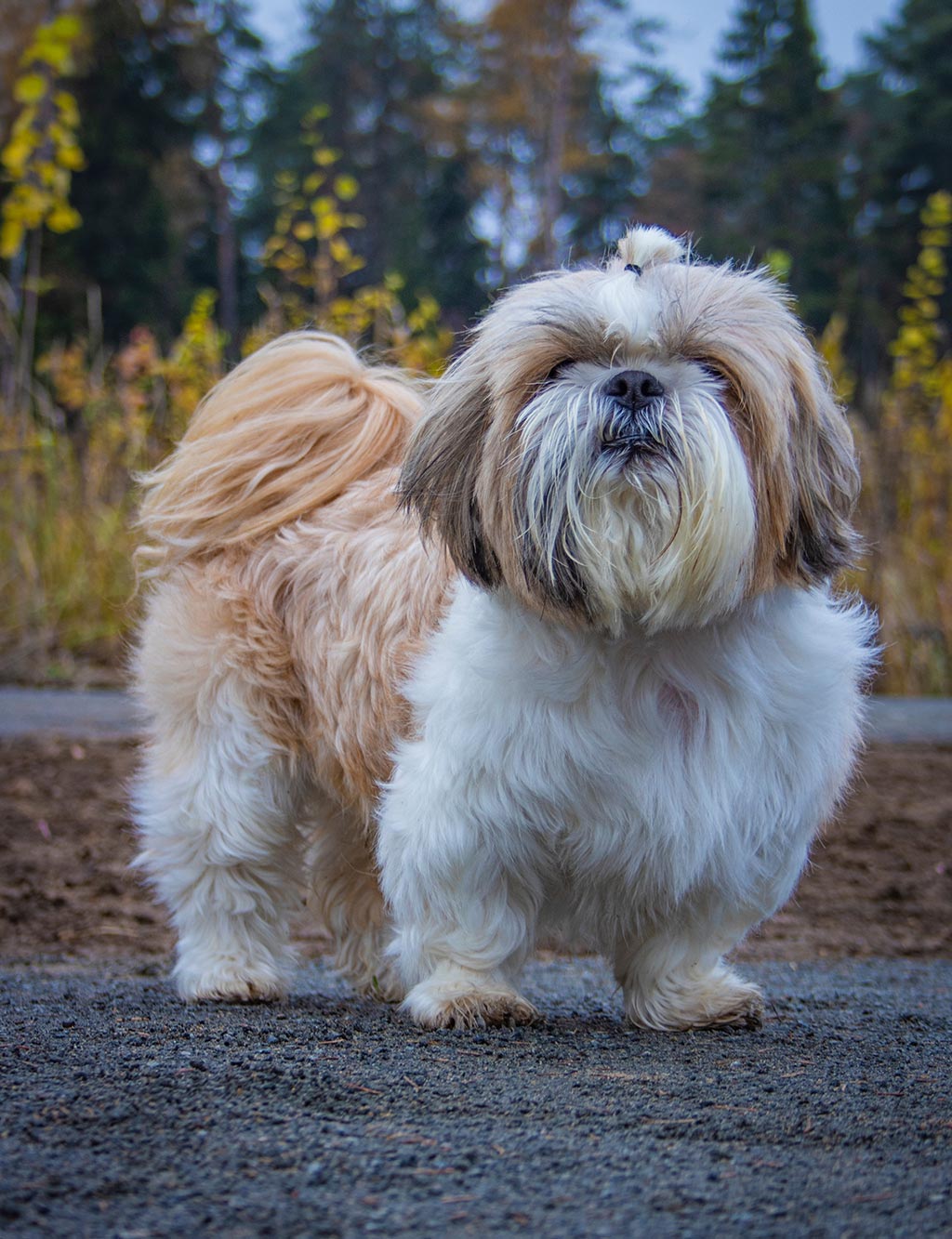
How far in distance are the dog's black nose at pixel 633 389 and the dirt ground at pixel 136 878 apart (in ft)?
7.69

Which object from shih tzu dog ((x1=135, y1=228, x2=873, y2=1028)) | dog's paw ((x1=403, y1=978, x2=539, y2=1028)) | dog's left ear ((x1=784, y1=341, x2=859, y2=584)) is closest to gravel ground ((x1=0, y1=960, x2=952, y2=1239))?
dog's paw ((x1=403, y1=978, x2=539, y2=1028))

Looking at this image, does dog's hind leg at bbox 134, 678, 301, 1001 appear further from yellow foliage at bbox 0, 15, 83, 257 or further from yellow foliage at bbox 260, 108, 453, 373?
yellow foliage at bbox 260, 108, 453, 373

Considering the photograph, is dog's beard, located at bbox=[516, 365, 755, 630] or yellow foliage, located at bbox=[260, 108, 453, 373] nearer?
dog's beard, located at bbox=[516, 365, 755, 630]

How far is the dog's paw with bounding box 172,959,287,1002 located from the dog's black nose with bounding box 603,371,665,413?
1.84 metres

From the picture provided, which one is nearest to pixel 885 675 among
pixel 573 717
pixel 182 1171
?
pixel 573 717

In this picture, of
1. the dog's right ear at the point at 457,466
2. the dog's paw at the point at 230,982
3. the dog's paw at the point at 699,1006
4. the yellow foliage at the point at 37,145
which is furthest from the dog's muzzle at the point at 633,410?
the yellow foliage at the point at 37,145

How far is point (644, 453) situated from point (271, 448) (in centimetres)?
159

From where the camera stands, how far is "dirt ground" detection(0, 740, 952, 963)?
15.9 ft

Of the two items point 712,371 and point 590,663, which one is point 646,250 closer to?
point 712,371

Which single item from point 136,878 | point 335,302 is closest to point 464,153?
point 335,302

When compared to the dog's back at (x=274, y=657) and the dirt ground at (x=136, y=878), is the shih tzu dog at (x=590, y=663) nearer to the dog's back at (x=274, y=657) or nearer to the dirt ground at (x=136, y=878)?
the dog's back at (x=274, y=657)

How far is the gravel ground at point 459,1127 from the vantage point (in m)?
1.79

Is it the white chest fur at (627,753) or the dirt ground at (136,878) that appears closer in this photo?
the white chest fur at (627,753)

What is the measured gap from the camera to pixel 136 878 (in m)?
5.45
